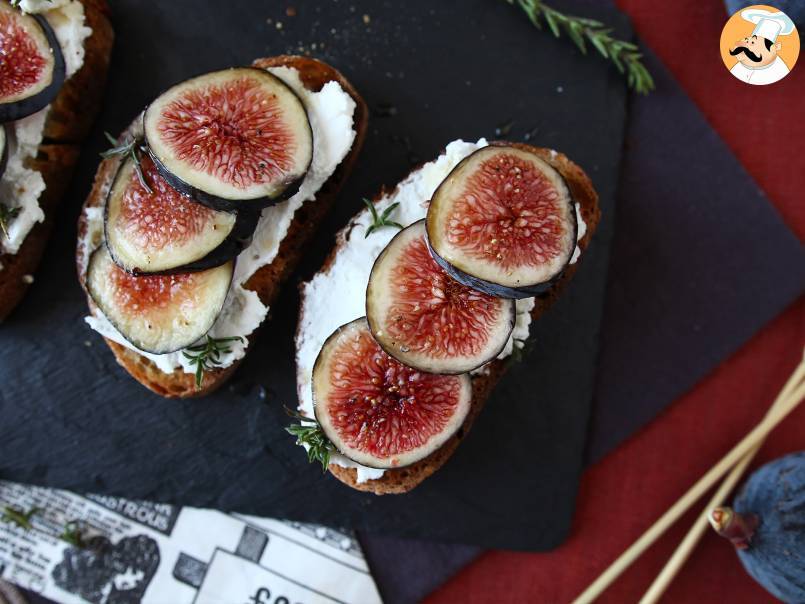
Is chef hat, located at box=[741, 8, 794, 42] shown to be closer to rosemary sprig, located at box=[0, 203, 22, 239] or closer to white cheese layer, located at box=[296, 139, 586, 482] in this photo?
white cheese layer, located at box=[296, 139, 586, 482]

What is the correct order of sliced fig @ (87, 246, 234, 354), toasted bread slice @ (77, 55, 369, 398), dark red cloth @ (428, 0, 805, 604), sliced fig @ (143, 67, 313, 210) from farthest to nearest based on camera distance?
dark red cloth @ (428, 0, 805, 604), toasted bread slice @ (77, 55, 369, 398), sliced fig @ (87, 246, 234, 354), sliced fig @ (143, 67, 313, 210)

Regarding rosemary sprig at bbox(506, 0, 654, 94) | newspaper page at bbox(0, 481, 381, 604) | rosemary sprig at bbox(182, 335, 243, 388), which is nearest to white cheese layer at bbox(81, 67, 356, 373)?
rosemary sprig at bbox(182, 335, 243, 388)

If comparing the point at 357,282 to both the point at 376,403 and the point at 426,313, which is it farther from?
the point at 376,403

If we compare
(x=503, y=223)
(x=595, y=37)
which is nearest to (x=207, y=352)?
→ (x=503, y=223)

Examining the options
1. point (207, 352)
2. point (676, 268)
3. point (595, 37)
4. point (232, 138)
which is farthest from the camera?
point (676, 268)

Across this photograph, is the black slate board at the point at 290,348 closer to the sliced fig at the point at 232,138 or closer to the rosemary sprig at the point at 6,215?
the rosemary sprig at the point at 6,215

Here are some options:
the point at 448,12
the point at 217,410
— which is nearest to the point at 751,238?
the point at 448,12

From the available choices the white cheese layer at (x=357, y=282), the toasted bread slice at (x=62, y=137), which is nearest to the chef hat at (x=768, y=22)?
the white cheese layer at (x=357, y=282)
